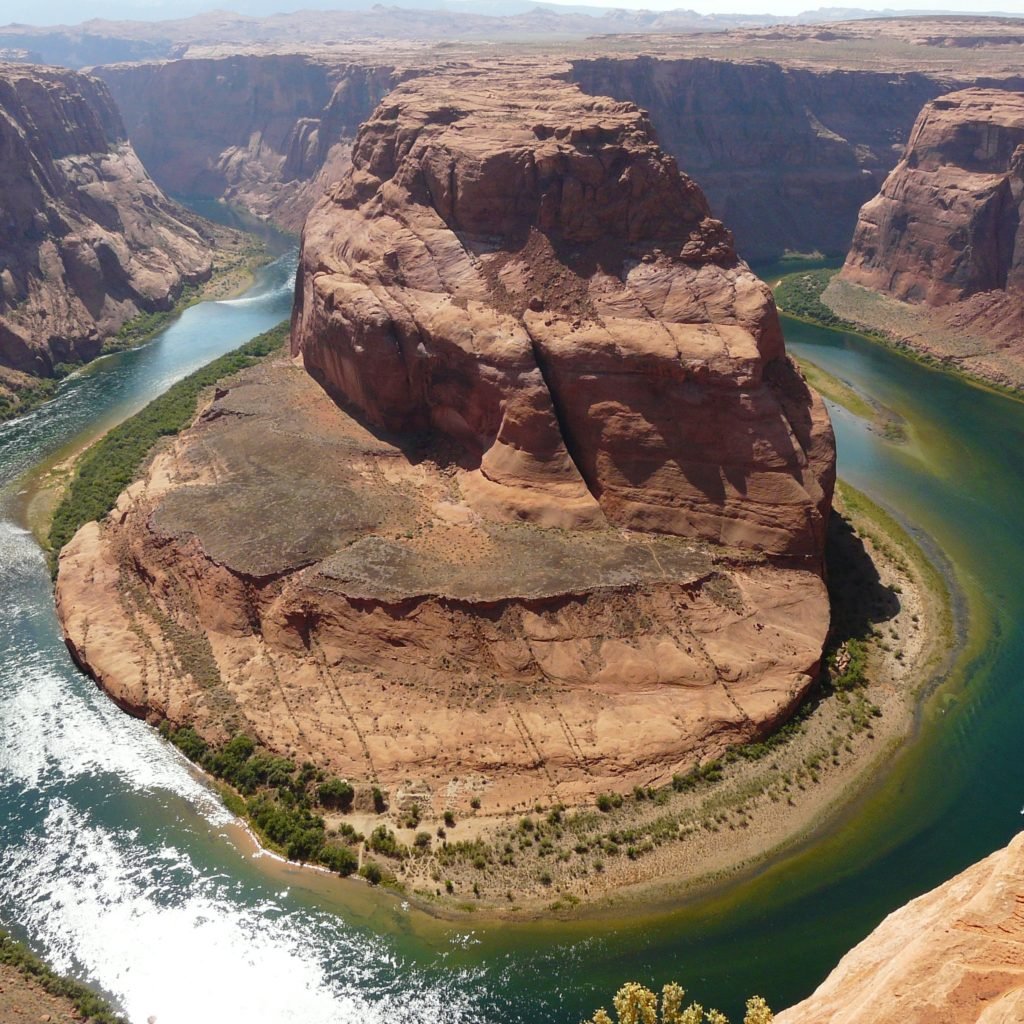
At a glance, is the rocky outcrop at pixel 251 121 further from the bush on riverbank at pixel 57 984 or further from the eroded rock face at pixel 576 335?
the bush on riverbank at pixel 57 984

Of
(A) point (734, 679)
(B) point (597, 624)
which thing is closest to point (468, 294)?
(B) point (597, 624)

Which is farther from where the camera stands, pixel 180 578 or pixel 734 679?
pixel 180 578

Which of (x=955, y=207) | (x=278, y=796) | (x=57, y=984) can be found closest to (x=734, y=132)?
(x=955, y=207)

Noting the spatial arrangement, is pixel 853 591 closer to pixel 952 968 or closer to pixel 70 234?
pixel 952 968

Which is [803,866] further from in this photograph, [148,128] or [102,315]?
[148,128]

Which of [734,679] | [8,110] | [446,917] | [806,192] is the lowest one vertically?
[446,917]

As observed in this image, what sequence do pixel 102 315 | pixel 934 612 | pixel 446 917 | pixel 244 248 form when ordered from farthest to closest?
1. pixel 244 248
2. pixel 102 315
3. pixel 934 612
4. pixel 446 917
